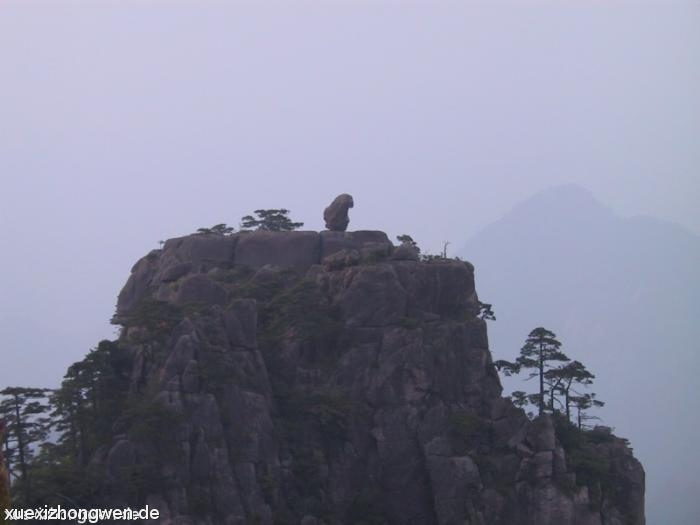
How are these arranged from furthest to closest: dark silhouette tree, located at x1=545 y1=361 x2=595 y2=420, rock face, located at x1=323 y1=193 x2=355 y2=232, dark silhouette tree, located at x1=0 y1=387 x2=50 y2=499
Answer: rock face, located at x1=323 y1=193 x2=355 y2=232 < dark silhouette tree, located at x1=545 y1=361 x2=595 y2=420 < dark silhouette tree, located at x1=0 y1=387 x2=50 y2=499

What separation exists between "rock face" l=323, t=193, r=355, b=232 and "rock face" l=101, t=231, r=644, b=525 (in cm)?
680

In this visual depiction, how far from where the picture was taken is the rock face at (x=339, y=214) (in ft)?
230

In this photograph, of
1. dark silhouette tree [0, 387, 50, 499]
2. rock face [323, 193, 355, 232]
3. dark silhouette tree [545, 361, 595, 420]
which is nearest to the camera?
dark silhouette tree [0, 387, 50, 499]

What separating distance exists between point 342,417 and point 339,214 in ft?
61.1

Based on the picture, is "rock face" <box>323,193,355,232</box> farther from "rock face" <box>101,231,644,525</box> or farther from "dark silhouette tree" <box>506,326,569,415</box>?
"dark silhouette tree" <box>506,326,569,415</box>

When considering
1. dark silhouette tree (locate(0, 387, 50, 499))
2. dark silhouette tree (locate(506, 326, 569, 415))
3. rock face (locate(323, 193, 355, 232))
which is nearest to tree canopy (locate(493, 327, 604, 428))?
dark silhouette tree (locate(506, 326, 569, 415))

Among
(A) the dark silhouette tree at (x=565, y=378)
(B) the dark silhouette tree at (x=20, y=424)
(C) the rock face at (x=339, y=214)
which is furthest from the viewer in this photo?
(C) the rock face at (x=339, y=214)

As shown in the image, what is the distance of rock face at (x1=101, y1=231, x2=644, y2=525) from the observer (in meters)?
49.0

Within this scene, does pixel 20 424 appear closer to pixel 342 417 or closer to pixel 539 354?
pixel 342 417

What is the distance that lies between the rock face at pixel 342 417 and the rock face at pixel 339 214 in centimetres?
680

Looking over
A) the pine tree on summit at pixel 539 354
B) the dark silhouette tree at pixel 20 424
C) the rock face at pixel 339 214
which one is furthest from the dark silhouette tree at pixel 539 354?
the dark silhouette tree at pixel 20 424

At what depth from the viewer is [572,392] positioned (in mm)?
64438

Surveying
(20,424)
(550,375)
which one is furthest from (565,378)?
(20,424)

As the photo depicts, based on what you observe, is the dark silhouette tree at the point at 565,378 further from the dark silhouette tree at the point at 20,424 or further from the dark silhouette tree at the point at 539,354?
the dark silhouette tree at the point at 20,424
